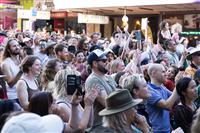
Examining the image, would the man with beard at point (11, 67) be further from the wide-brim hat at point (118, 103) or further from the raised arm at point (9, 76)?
the wide-brim hat at point (118, 103)

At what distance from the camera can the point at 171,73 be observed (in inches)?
276

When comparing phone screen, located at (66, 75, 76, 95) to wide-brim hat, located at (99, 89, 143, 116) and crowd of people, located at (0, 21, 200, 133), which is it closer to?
crowd of people, located at (0, 21, 200, 133)

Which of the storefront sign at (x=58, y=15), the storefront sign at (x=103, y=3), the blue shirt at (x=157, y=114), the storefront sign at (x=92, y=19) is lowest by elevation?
the blue shirt at (x=157, y=114)

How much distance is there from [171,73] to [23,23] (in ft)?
62.9

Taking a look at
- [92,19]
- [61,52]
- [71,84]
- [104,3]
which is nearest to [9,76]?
[61,52]

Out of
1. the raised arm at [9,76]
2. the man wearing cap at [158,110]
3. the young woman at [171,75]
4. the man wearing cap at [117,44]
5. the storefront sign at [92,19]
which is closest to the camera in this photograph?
the man wearing cap at [158,110]

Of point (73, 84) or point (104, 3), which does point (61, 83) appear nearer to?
point (73, 84)

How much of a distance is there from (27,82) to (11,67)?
140cm

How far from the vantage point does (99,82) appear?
16.5 feet

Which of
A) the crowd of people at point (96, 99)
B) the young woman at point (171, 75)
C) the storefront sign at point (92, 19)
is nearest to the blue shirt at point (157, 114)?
the crowd of people at point (96, 99)

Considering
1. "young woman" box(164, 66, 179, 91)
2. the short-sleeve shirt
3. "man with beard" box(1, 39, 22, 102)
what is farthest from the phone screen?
"young woman" box(164, 66, 179, 91)

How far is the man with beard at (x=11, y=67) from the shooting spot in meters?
6.15

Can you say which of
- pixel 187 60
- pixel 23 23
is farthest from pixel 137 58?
pixel 23 23

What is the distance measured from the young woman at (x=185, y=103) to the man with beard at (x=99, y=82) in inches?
32.5
